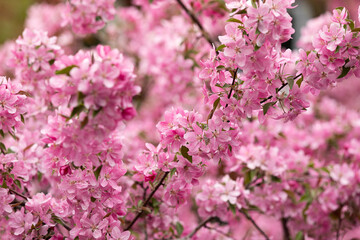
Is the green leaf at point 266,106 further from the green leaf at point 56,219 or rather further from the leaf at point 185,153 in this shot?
the green leaf at point 56,219

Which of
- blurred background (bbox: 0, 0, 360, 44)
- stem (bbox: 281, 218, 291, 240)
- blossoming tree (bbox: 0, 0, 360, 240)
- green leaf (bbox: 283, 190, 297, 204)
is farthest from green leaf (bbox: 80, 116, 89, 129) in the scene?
blurred background (bbox: 0, 0, 360, 44)

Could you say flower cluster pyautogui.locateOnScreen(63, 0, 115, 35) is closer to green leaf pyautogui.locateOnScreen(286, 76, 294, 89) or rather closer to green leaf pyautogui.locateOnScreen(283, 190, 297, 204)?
green leaf pyautogui.locateOnScreen(286, 76, 294, 89)

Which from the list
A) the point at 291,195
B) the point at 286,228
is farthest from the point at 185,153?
the point at 286,228

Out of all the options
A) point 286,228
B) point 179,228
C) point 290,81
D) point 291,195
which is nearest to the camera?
point 290,81

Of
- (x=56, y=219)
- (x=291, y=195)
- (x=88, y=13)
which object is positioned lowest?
(x=291, y=195)

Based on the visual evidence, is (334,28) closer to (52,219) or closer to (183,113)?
(183,113)

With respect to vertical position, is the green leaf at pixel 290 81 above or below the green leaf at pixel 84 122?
below

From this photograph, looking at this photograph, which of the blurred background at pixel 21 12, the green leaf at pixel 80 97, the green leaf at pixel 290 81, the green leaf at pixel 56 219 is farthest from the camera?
the blurred background at pixel 21 12

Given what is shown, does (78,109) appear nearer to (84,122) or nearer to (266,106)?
(84,122)

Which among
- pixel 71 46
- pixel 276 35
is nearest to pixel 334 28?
pixel 276 35

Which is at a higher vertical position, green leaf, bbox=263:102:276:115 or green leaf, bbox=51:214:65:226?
green leaf, bbox=263:102:276:115

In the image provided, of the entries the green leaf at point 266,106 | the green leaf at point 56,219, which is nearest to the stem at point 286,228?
the green leaf at point 266,106

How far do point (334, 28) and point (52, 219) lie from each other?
83 centimetres

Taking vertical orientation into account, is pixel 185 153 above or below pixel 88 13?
below
